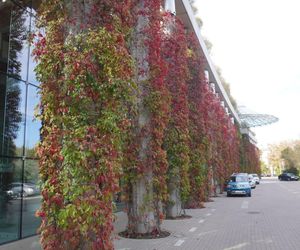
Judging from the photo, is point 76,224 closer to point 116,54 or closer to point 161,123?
point 116,54

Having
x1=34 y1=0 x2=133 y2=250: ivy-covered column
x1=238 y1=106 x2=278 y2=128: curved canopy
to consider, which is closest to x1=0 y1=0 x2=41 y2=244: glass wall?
x1=34 y1=0 x2=133 y2=250: ivy-covered column

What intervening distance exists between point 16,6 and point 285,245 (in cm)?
1070

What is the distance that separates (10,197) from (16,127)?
2.13 metres

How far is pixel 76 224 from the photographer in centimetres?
574

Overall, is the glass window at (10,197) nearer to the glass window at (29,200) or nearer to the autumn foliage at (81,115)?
the glass window at (29,200)

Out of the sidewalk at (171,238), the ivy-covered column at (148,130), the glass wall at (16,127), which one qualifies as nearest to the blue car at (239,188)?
the sidewalk at (171,238)

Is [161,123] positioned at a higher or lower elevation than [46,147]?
higher

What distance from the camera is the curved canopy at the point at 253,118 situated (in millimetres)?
69938

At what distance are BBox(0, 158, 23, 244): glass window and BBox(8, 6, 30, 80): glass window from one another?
282cm

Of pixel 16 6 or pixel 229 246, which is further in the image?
pixel 16 6

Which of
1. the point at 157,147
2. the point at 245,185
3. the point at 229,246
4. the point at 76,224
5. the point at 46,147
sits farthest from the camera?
the point at 245,185

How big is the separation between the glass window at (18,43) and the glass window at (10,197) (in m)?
2.82

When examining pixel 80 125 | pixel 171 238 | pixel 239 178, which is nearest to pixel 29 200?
pixel 171 238

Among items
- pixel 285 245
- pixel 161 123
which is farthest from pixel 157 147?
pixel 285 245
